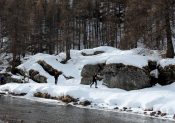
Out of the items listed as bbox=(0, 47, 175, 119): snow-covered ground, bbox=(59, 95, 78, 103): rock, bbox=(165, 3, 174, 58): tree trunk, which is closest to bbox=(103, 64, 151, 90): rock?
bbox=(0, 47, 175, 119): snow-covered ground

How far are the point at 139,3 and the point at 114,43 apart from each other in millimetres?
39656

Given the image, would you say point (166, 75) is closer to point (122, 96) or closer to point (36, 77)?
point (122, 96)

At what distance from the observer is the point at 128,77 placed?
→ 130 ft

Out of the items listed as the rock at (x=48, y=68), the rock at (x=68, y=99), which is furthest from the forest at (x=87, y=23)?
the rock at (x=68, y=99)

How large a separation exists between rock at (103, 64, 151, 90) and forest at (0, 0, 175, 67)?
14.8ft

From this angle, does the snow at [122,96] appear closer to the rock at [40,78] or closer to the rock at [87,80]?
the rock at [87,80]

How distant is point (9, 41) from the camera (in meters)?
63.5

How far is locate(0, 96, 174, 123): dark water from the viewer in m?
25.2

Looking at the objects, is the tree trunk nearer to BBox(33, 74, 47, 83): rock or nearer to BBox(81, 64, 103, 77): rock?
BBox(81, 64, 103, 77): rock

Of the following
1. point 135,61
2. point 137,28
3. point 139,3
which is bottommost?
point 135,61

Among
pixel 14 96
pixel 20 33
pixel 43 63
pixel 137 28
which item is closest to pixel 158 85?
pixel 137 28

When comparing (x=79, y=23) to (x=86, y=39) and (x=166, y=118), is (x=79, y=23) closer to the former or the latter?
(x=86, y=39)

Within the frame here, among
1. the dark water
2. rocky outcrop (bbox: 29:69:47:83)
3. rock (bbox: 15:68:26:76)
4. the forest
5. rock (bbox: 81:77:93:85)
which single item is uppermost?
the forest

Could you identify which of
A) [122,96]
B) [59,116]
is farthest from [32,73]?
[59,116]
